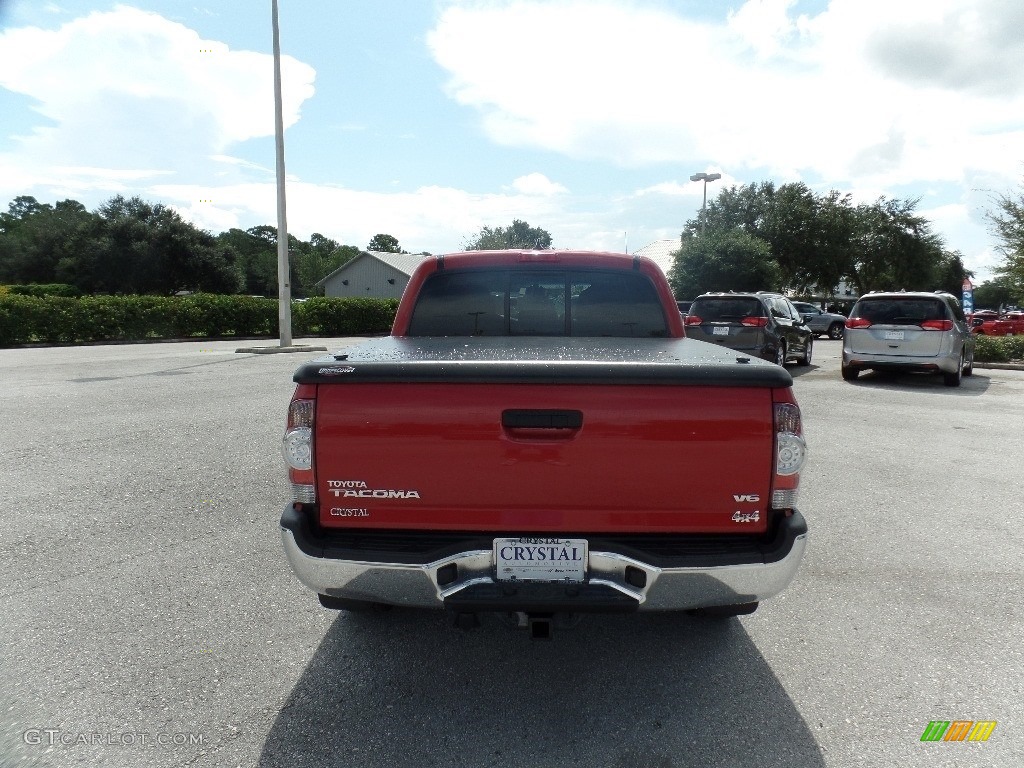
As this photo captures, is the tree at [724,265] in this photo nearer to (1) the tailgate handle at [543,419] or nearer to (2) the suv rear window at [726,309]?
(2) the suv rear window at [726,309]

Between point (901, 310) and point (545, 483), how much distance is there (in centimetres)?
1321

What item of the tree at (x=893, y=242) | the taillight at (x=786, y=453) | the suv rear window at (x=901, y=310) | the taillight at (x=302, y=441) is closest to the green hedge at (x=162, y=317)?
the suv rear window at (x=901, y=310)

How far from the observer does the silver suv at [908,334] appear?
13203 mm

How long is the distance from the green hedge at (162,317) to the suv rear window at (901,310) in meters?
22.5

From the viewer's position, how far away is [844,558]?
4.67 m

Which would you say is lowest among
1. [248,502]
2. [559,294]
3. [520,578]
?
[248,502]

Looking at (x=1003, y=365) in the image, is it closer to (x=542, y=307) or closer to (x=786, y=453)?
(x=542, y=307)

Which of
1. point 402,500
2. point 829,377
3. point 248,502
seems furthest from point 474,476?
point 829,377

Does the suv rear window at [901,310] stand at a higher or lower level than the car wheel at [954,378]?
higher

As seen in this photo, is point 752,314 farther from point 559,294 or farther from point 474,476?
point 474,476

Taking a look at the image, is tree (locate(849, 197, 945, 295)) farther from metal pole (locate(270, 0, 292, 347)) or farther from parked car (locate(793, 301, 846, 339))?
metal pole (locate(270, 0, 292, 347))

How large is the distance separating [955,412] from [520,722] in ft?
34.0

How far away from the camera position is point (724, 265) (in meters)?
36.1

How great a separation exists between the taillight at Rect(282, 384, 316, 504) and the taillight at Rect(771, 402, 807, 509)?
1738mm
